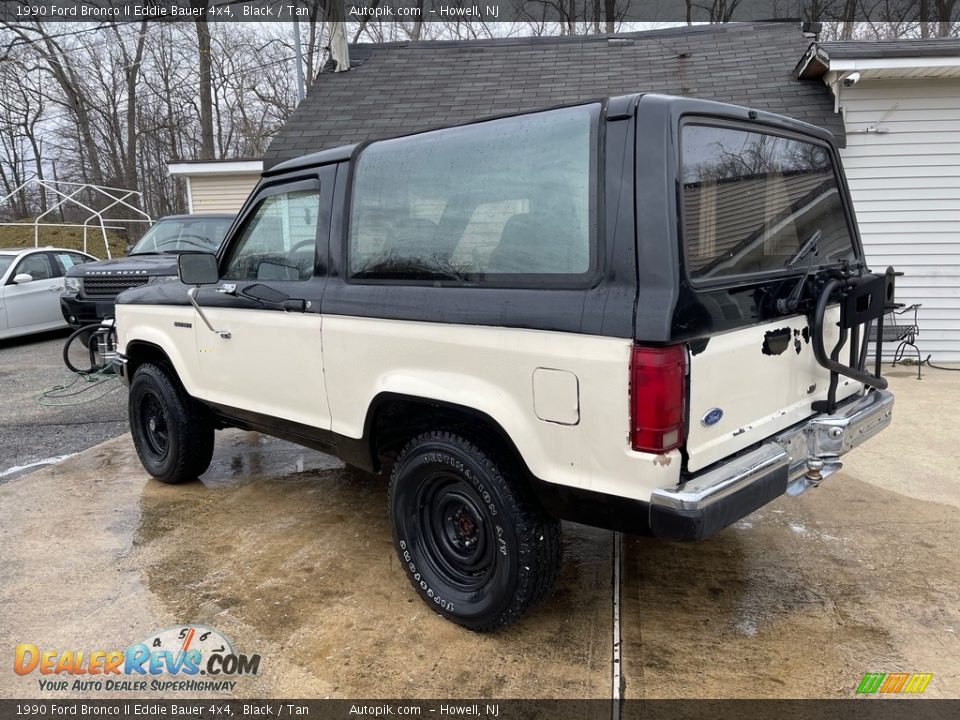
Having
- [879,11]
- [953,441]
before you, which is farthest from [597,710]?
[879,11]

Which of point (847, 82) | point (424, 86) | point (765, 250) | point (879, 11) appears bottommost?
point (765, 250)

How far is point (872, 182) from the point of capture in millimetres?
8133

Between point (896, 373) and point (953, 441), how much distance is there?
109 inches

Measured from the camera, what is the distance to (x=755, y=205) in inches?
107

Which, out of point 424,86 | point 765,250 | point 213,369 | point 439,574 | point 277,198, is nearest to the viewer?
point 765,250

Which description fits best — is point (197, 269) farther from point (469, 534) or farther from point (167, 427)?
point (469, 534)

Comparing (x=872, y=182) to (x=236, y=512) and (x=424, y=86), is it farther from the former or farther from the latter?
(x=236, y=512)

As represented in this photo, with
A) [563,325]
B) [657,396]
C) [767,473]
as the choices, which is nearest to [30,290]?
[563,325]

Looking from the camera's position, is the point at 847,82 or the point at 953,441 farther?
the point at 847,82

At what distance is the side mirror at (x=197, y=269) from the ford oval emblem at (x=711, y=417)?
8.77 feet

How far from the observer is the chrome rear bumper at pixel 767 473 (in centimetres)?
218

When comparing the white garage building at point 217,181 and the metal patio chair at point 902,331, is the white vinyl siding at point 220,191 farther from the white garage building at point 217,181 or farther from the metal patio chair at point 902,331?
the metal patio chair at point 902,331

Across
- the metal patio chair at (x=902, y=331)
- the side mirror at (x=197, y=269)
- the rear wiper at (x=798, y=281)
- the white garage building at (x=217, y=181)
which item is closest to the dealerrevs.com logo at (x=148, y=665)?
the side mirror at (x=197, y=269)

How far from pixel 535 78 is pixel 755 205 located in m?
8.52
